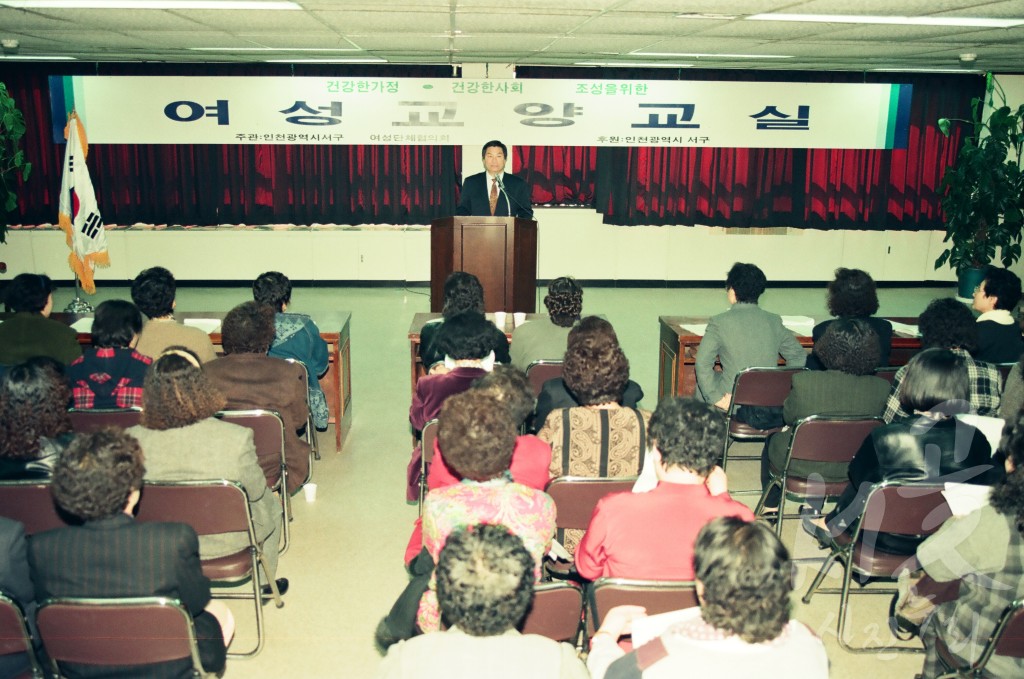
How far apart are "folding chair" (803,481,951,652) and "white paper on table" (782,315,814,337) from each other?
211 cm

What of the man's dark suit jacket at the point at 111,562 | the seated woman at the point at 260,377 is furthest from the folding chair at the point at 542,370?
the man's dark suit jacket at the point at 111,562

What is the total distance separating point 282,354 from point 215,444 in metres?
1.50

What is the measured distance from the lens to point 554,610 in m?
2.07

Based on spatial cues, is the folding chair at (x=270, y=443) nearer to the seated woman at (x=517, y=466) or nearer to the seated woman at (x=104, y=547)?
the seated woman at (x=517, y=466)

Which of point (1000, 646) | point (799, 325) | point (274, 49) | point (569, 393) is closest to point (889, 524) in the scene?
point (1000, 646)

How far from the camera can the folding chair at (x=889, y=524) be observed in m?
2.65

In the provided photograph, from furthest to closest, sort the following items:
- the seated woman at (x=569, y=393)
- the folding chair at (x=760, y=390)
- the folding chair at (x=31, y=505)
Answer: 1. the folding chair at (x=760, y=390)
2. the seated woman at (x=569, y=393)
3. the folding chair at (x=31, y=505)

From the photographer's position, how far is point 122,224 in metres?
9.59

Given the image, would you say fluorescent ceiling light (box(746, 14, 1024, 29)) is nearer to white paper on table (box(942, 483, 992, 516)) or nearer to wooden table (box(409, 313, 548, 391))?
wooden table (box(409, 313, 548, 391))

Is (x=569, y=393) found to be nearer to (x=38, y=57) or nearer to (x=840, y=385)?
(x=840, y=385)

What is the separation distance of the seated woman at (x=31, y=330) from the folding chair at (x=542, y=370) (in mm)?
2299

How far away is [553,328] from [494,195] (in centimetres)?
264

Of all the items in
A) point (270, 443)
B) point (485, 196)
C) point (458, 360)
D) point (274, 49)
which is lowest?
point (270, 443)

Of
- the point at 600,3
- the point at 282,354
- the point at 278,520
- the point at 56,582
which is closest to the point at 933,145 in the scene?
the point at 600,3
